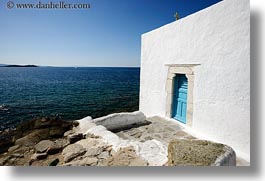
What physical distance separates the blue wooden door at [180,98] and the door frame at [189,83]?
9cm

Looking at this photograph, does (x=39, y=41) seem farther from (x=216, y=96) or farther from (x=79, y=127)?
(x=216, y=96)

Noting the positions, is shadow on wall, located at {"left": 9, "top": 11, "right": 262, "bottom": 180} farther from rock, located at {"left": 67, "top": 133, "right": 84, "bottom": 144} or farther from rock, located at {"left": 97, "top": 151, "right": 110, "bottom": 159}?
rock, located at {"left": 67, "top": 133, "right": 84, "bottom": 144}

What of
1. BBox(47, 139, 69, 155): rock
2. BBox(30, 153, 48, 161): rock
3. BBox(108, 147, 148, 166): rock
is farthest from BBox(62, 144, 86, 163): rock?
BBox(108, 147, 148, 166): rock

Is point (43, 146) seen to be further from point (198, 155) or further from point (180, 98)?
point (180, 98)

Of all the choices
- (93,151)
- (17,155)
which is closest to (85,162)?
(93,151)

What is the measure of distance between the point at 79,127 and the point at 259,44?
10.9ft

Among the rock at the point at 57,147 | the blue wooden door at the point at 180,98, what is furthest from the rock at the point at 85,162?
the blue wooden door at the point at 180,98

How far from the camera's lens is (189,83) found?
12.3 ft

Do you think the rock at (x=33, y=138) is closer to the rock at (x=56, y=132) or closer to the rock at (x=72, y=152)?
the rock at (x=56, y=132)

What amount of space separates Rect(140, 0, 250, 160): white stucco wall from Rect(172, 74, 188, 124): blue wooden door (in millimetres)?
423

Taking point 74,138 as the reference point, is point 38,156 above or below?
below

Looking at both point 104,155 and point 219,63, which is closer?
point 104,155

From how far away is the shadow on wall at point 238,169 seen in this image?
2.44 metres

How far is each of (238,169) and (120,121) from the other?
2.41 meters
